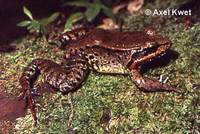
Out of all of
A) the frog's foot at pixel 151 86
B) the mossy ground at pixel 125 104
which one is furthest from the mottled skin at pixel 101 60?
the mossy ground at pixel 125 104

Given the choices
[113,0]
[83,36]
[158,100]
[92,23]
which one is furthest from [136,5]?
[158,100]

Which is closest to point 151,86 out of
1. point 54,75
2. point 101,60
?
point 101,60

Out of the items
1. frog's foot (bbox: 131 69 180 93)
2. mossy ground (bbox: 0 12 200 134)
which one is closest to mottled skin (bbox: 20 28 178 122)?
frog's foot (bbox: 131 69 180 93)

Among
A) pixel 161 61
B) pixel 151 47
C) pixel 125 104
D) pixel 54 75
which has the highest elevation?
pixel 151 47

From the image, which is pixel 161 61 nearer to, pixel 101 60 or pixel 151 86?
pixel 151 86

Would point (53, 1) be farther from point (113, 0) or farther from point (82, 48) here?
point (82, 48)

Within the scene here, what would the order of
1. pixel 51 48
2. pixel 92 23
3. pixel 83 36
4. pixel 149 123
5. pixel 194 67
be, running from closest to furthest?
1. pixel 149 123
2. pixel 194 67
3. pixel 83 36
4. pixel 51 48
5. pixel 92 23

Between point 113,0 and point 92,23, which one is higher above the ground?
point 113,0
